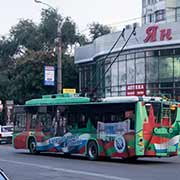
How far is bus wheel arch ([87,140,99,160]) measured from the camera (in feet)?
80.9

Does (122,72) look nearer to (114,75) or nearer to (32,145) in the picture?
(114,75)

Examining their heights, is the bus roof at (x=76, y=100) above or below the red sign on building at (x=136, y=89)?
below

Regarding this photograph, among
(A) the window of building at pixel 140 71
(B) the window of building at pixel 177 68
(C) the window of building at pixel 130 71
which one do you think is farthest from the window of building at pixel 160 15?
(B) the window of building at pixel 177 68

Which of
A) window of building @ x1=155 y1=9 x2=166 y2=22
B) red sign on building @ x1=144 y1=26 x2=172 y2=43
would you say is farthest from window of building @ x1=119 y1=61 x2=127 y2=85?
window of building @ x1=155 y1=9 x2=166 y2=22

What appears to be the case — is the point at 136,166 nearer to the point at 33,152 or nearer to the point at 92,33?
the point at 33,152

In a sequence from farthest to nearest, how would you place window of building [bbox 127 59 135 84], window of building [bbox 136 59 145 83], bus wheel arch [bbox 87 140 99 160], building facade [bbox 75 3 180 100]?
1. window of building [bbox 127 59 135 84]
2. window of building [bbox 136 59 145 83]
3. building facade [bbox 75 3 180 100]
4. bus wheel arch [bbox 87 140 99 160]

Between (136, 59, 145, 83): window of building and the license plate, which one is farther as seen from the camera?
(136, 59, 145, 83): window of building

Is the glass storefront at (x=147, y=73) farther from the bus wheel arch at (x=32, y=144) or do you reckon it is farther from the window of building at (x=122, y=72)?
the bus wheel arch at (x=32, y=144)

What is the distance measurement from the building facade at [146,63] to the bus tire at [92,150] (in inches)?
696

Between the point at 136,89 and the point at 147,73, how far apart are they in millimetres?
1741

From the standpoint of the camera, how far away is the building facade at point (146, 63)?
45.5 meters

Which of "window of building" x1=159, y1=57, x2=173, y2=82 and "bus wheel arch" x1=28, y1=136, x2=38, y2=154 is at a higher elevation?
"window of building" x1=159, y1=57, x2=173, y2=82

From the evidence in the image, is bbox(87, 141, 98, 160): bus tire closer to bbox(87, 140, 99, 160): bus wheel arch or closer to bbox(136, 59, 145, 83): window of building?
bbox(87, 140, 99, 160): bus wheel arch

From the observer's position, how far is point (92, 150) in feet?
82.1
